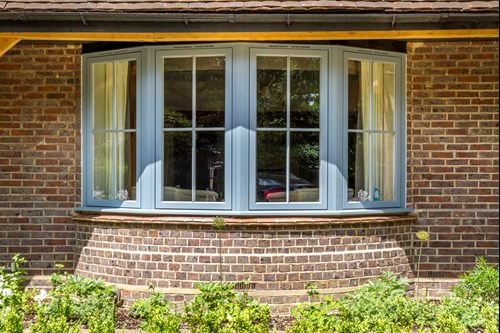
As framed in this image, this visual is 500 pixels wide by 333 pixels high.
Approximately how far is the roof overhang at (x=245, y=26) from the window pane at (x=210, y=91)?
0.34 metres

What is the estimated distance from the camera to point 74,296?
7.47 m

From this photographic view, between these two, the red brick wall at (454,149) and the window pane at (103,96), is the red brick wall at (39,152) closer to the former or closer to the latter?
the window pane at (103,96)

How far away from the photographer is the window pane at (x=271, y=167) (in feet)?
23.3

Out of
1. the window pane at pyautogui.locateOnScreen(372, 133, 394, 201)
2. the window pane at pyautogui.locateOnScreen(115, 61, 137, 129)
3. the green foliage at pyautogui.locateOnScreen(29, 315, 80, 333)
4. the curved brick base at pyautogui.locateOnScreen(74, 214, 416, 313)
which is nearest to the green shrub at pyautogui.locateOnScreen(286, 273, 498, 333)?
the curved brick base at pyautogui.locateOnScreen(74, 214, 416, 313)

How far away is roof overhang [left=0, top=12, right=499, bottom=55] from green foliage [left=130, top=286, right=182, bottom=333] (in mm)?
2869

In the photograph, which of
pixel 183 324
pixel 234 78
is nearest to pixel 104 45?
pixel 234 78

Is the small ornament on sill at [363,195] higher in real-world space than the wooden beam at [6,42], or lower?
lower

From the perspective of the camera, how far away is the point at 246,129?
701cm

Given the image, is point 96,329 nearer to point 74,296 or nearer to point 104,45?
point 74,296

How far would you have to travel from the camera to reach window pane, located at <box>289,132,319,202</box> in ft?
23.4

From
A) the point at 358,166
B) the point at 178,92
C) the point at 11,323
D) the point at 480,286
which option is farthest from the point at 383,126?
the point at 11,323

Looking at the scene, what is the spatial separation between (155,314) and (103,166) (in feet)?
8.16

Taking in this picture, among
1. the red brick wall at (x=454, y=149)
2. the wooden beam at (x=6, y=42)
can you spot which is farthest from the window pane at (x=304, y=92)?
the wooden beam at (x=6, y=42)

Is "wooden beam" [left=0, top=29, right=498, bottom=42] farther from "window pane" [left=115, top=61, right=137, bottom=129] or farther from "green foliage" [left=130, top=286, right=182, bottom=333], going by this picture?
"green foliage" [left=130, top=286, right=182, bottom=333]
